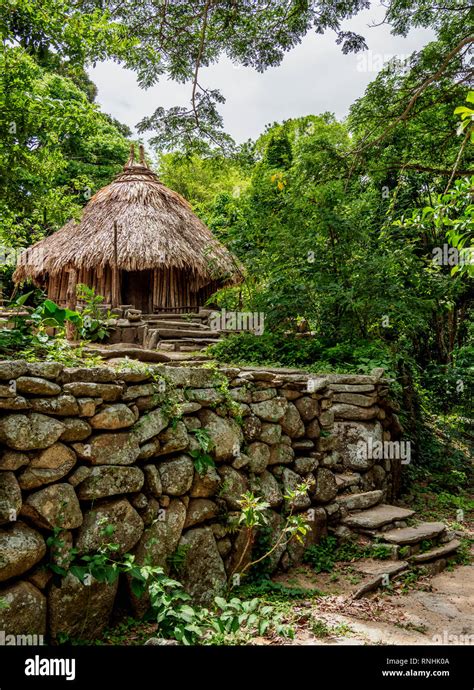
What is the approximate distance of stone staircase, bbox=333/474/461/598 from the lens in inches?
183

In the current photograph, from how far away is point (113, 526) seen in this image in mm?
3078

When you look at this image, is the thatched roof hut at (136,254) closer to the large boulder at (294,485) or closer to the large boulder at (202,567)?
the large boulder at (294,485)

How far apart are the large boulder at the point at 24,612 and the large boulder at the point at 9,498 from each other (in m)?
0.35

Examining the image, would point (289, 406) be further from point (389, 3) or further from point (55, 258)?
point (55, 258)

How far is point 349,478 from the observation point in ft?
18.8

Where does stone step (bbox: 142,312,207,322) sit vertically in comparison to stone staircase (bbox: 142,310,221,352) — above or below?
above

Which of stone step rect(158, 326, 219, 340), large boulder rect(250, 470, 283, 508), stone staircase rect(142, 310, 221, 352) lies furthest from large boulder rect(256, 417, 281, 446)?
stone step rect(158, 326, 219, 340)

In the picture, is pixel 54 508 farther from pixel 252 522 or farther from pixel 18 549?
pixel 252 522

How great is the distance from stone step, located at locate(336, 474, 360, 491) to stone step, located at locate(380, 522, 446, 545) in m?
0.70

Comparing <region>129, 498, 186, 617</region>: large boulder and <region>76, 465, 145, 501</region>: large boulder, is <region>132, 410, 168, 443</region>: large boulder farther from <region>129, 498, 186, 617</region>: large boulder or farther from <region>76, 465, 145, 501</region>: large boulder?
<region>129, 498, 186, 617</region>: large boulder

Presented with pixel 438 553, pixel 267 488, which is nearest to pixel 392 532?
pixel 438 553

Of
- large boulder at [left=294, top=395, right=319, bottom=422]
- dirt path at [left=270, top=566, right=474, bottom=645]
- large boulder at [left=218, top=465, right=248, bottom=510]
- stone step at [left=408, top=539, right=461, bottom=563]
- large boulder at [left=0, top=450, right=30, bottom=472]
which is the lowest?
stone step at [left=408, top=539, right=461, bottom=563]

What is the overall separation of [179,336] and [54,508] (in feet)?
21.9

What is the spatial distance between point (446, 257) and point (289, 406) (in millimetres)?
7086
